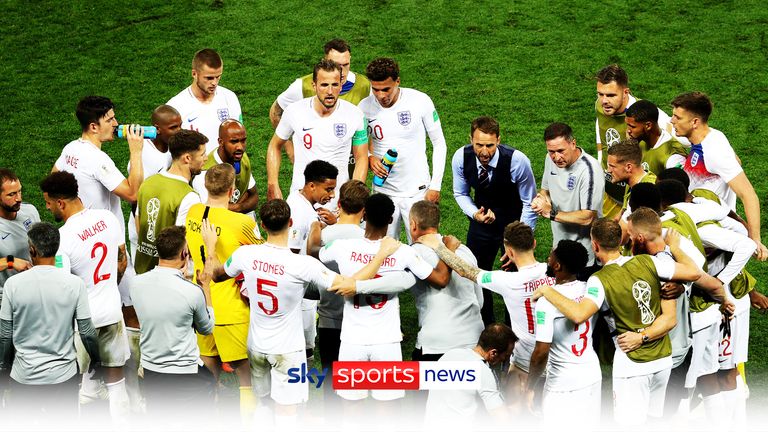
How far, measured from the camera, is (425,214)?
5.95 meters

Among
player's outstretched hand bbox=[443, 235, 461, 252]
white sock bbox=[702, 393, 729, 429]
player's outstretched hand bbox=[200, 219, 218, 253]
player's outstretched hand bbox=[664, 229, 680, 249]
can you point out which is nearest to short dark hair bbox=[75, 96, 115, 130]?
player's outstretched hand bbox=[200, 219, 218, 253]

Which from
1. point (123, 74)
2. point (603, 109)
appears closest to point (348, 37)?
point (123, 74)

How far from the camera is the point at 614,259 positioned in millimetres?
5617

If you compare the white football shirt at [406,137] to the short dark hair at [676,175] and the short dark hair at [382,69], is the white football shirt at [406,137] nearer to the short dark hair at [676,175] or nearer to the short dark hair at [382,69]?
the short dark hair at [382,69]

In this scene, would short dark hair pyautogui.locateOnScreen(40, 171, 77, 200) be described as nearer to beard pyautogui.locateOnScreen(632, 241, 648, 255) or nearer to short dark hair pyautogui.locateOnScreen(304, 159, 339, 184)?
short dark hair pyautogui.locateOnScreen(304, 159, 339, 184)

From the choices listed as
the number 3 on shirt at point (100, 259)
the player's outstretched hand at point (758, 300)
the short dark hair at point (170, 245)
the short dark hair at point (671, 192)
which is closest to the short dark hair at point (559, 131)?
the short dark hair at point (671, 192)

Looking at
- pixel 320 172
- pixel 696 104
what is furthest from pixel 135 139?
pixel 696 104

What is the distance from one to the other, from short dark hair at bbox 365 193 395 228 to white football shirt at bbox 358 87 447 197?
207cm

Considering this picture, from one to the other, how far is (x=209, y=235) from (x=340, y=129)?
1.78m

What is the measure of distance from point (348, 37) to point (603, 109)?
5871 mm

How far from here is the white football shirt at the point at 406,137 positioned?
780cm

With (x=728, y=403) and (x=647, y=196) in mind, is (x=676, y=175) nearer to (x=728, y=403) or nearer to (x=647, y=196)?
(x=647, y=196)

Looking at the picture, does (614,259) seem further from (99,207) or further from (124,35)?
(124,35)

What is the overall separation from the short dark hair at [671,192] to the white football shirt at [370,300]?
1557 mm
